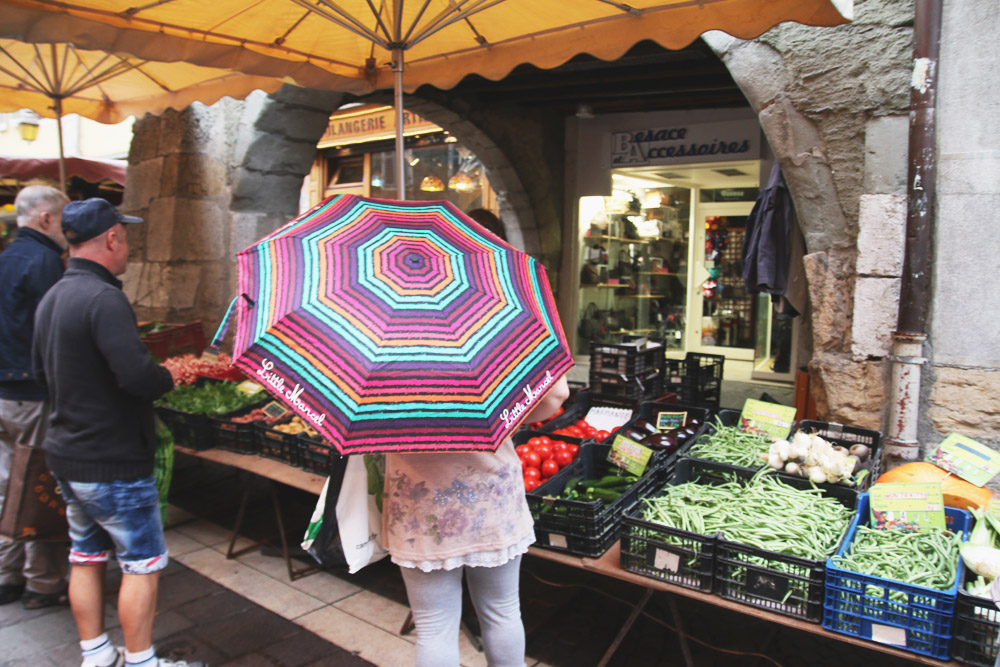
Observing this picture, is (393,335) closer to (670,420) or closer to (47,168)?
(670,420)

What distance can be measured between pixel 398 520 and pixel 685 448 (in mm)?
1953

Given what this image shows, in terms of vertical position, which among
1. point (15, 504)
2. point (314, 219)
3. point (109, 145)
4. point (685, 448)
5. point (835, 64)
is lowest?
point (15, 504)

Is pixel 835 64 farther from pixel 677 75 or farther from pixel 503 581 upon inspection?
pixel 503 581

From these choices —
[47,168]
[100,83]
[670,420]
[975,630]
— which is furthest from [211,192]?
[975,630]

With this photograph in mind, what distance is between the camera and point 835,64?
3861 millimetres

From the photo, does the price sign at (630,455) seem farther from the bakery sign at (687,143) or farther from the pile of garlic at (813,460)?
the bakery sign at (687,143)

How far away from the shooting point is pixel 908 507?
105 inches

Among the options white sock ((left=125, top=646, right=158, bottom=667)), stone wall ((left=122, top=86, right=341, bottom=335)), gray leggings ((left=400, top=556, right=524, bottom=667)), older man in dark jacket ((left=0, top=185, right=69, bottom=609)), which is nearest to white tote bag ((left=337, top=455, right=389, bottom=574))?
gray leggings ((left=400, top=556, right=524, bottom=667))

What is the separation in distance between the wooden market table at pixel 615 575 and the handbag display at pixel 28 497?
106cm

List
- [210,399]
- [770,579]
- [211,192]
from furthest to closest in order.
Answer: [211,192] → [210,399] → [770,579]

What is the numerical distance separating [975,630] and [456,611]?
1.67 meters

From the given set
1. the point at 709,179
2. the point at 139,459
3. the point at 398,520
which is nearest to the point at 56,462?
the point at 139,459

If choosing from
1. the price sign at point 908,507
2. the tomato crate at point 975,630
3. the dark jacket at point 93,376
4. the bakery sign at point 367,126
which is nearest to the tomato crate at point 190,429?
the dark jacket at point 93,376

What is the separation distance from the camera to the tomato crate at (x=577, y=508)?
287cm
